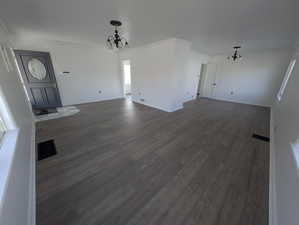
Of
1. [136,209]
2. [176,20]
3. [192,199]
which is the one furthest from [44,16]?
[192,199]

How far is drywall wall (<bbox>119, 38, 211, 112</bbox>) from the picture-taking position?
4.11 meters

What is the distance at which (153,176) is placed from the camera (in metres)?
1.71

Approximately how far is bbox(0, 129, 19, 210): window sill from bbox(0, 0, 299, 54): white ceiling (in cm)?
236

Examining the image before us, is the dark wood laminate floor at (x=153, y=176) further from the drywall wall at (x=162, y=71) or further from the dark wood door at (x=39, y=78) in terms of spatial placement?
the dark wood door at (x=39, y=78)

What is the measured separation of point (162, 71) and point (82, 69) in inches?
144

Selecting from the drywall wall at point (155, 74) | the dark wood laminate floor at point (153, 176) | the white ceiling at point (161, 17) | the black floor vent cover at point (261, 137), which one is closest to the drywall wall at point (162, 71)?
the drywall wall at point (155, 74)

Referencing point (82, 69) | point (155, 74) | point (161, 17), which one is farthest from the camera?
point (82, 69)

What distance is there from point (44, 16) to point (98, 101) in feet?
12.3

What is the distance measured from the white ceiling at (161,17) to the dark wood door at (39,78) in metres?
0.81

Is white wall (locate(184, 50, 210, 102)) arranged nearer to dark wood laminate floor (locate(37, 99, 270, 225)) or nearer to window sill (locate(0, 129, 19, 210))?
dark wood laminate floor (locate(37, 99, 270, 225))

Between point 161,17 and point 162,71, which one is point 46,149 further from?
point 162,71

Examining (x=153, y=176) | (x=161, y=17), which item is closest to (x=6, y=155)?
(x=153, y=176)

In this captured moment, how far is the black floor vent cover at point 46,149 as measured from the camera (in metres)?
2.09

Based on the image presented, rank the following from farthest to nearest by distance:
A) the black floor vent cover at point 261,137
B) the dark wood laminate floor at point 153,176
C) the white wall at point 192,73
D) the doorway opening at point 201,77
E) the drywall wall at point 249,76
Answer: the doorway opening at point 201,77, the white wall at point 192,73, the drywall wall at point 249,76, the black floor vent cover at point 261,137, the dark wood laminate floor at point 153,176
